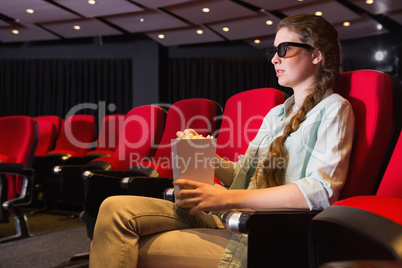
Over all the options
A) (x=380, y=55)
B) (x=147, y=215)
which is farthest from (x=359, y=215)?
(x=380, y=55)

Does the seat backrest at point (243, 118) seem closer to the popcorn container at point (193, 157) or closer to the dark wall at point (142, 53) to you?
the popcorn container at point (193, 157)

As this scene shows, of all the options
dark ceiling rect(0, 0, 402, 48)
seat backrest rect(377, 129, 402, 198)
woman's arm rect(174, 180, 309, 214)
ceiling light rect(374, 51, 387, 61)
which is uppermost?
dark ceiling rect(0, 0, 402, 48)

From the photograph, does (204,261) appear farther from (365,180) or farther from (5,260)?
(5,260)

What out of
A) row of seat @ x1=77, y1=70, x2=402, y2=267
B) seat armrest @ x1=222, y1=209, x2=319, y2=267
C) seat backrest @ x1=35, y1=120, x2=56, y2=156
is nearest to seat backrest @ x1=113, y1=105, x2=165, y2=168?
row of seat @ x1=77, y1=70, x2=402, y2=267

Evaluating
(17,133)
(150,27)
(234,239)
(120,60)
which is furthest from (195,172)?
(120,60)

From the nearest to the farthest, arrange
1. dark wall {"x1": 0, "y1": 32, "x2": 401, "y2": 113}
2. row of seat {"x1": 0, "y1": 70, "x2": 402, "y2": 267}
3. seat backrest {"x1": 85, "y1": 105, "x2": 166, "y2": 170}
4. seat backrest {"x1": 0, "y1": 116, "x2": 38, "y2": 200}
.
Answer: row of seat {"x1": 0, "y1": 70, "x2": 402, "y2": 267} → seat backrest {"x1": 85, "y1": 105, "x2": 166, "y2": 170} → seat backrest {"x1": 0, "y1": 116, "x2": 38, "y2": 200} → dark wall {"x1": 0, "y1": 32, "x2": 401, "y2": 113}

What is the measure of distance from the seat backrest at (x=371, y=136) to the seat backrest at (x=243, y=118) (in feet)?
2.01

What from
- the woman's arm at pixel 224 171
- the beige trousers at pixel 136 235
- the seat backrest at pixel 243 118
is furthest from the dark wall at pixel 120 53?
the beige trousers at pixel 136 235

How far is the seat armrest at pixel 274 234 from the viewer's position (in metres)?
1.01

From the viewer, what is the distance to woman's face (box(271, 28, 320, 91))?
1398 mm

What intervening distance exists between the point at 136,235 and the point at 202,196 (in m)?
0.23

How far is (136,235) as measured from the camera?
1.23 metres

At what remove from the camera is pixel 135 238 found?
48.1 inches

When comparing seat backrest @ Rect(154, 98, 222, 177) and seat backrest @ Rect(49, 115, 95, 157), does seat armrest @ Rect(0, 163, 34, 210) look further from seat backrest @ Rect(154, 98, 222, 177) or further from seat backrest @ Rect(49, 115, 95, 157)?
→ seat backrest @ Rect(49, 115, 95, 157)
